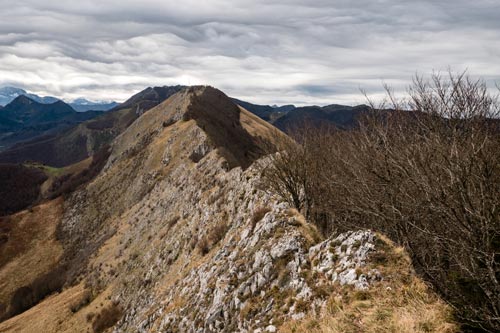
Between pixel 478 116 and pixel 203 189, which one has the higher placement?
pixel 478 116

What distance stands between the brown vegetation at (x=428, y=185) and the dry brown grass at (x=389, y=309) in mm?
675

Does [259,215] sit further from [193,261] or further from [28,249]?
[28,249]

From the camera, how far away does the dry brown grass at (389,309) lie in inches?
435

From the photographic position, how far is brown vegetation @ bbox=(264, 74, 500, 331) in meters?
9.46

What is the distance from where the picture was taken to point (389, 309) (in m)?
12.3

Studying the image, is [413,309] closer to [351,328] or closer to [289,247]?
[351,328]

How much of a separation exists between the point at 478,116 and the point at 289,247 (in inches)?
634

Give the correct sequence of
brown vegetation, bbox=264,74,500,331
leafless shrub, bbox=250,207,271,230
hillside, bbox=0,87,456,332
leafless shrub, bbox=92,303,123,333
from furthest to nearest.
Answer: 1. leafless shrub, bbox=92,303,123,333
2. leafless shrub, bbox=250,207,271,230
3. hillside, bbox=0,87,456,332
4. brown vegetation, bbox=264,74,500,331

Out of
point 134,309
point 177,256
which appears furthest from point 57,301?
point 177,256

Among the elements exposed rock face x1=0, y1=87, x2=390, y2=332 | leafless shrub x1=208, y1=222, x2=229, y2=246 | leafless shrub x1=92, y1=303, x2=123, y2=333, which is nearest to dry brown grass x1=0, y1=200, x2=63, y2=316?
exposed rock face x1=0, y1=87, x2=390, y2=332

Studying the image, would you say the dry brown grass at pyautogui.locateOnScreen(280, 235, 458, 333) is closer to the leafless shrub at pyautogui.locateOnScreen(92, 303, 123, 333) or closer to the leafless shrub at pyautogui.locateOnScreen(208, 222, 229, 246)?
the leafless shrub at pyautogui.locateOnScreen(208, 222, 229, 246)

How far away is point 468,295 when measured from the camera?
415 inches

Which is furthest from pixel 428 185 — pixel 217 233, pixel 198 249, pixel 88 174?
pixel 88 174

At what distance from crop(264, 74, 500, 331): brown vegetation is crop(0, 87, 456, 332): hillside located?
1.68 m
